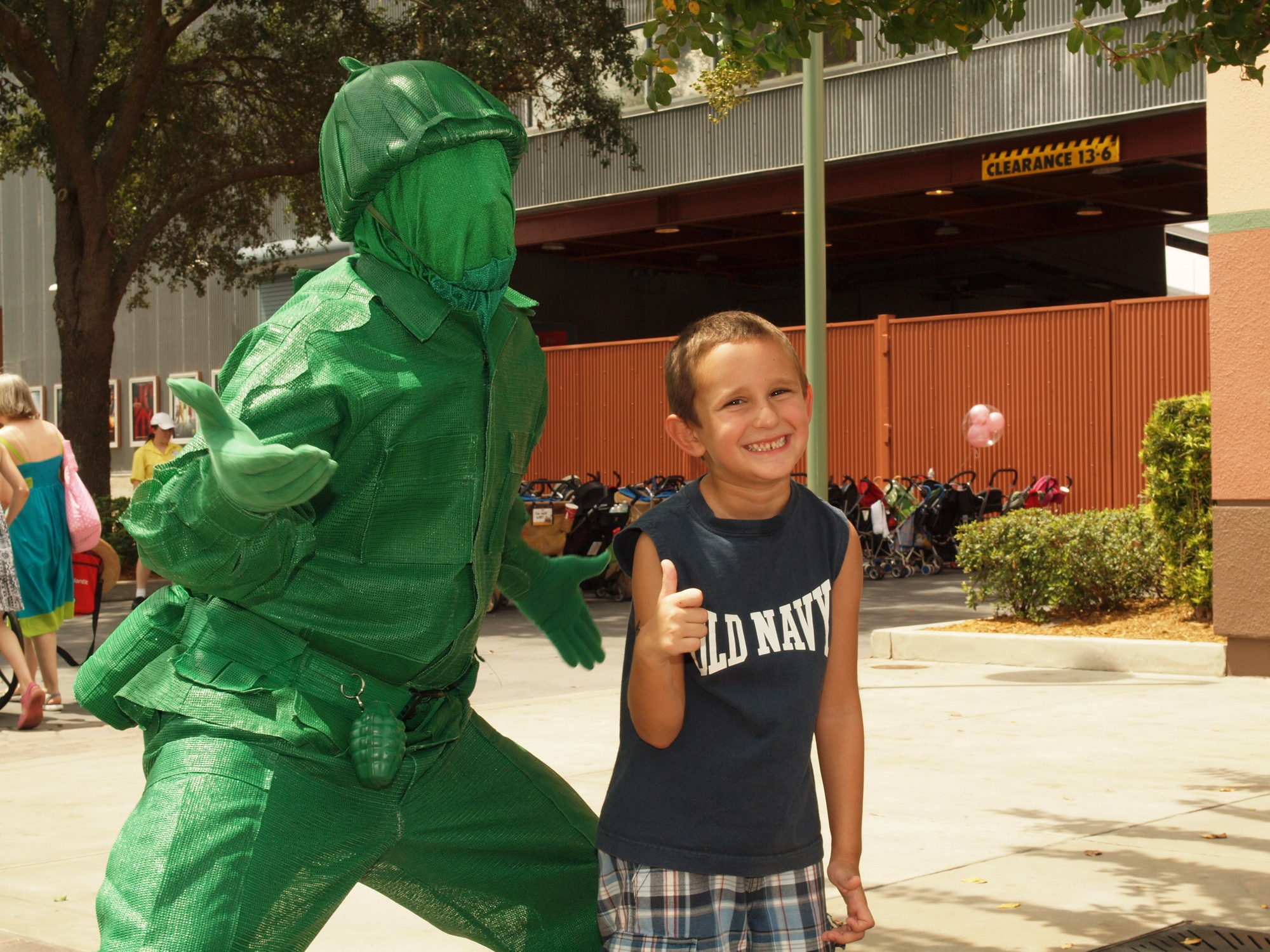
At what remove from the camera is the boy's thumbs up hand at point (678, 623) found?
2.27 metres

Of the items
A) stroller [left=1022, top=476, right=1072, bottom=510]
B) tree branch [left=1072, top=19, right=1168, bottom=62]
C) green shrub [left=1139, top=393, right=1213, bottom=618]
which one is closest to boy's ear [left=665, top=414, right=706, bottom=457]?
tree branch [left=1072, top=19, right=1168, bottom=62]

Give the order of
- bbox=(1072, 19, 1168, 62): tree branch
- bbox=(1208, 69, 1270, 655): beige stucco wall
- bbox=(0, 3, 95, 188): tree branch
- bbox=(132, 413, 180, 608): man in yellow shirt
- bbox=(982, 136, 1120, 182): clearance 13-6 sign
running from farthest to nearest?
bbox=(982, 136, 1120, 182): clearance 13-6 sign, bbox=(0, 3, 95, 188): tree branch, bbox=(132, 413, 180, 608): man in yellow shirt, bbox=(1208, 69, 1270, 655): beige stucco wall, bbox=(1072, 19, 1168, 62): tree branch

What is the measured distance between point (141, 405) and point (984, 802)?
98.1 feet

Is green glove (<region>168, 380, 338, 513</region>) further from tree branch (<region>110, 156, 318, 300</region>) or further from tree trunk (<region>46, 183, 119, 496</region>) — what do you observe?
tree trunk (<region>46, 183, 119, 496</region>)

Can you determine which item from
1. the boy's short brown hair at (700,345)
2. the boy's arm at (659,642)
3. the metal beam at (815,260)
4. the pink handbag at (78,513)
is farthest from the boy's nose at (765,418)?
the pink handbag at (78,513)

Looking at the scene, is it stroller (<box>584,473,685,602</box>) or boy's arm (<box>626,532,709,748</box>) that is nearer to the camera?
boy's arm (<box>626,532,709,748</box>)

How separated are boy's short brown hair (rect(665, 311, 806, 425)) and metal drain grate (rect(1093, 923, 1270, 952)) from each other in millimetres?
2375

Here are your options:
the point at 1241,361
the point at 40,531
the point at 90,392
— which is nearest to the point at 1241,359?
the point at 1241,361

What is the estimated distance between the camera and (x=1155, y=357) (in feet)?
58.7

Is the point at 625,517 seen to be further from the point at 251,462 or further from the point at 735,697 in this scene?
the point at 251,462

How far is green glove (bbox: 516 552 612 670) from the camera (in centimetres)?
304

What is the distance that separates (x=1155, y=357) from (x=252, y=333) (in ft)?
55.6

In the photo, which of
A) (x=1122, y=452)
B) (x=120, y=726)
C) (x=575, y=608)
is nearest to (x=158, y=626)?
(x=120, y=726)

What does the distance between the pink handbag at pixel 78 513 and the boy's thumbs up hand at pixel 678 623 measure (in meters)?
6.96
